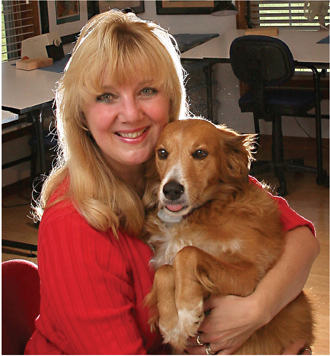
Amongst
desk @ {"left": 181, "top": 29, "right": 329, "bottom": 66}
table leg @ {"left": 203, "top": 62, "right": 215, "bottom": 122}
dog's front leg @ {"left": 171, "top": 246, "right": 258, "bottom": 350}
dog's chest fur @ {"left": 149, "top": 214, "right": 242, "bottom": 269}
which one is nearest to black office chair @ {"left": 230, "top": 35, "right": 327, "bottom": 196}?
desk @ {"left": 181, "top": 29, "right": 329, "bottom": 66}

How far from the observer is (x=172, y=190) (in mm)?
1395

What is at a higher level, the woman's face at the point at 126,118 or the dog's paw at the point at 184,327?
the woman's face at the point at 126,118

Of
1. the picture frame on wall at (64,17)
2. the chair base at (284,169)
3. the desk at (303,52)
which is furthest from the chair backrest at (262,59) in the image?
the picture frame on wall at (64,17)

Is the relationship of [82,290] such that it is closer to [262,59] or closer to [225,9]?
[262,59]

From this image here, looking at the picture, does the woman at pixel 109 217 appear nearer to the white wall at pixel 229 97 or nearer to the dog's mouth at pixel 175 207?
the dog's mouth at pixel 175 207

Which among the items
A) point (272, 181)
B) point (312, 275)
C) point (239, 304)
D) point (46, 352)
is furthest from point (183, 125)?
point (272, 181)

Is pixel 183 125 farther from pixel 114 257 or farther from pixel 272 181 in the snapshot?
pixel 272 181

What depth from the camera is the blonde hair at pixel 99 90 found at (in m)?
1.30

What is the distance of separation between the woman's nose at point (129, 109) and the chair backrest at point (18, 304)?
20.3 inches

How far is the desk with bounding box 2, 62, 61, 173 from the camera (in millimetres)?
3246

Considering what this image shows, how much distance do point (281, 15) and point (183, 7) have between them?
1080mm

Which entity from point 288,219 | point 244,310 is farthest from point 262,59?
point 244,310

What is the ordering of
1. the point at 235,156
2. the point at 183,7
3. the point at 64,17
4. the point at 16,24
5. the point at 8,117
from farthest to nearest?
the point at 183,7 < the point at 64,17 < the point at 16,24 < the point at 8,117 < the point at 235,156

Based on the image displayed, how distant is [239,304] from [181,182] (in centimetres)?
36
